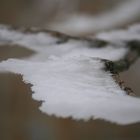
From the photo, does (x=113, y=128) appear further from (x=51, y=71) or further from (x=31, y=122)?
(x=51, y=71)

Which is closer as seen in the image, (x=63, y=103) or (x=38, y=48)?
(x=63, y=103)

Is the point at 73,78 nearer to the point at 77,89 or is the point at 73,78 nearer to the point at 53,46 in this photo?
the point at 77,89

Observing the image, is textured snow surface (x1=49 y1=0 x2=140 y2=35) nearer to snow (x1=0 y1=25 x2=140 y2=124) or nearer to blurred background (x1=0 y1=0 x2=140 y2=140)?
blurred background (x1=0 y1=0 x2=140 y2=140)

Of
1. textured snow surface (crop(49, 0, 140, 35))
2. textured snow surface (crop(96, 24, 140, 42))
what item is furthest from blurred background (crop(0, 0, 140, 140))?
textured snow surface (crop(96, 24, 140, 42))

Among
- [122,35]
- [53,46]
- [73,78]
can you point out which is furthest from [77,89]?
[122,35]

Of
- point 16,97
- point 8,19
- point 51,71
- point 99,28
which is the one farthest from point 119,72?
point 8,19
